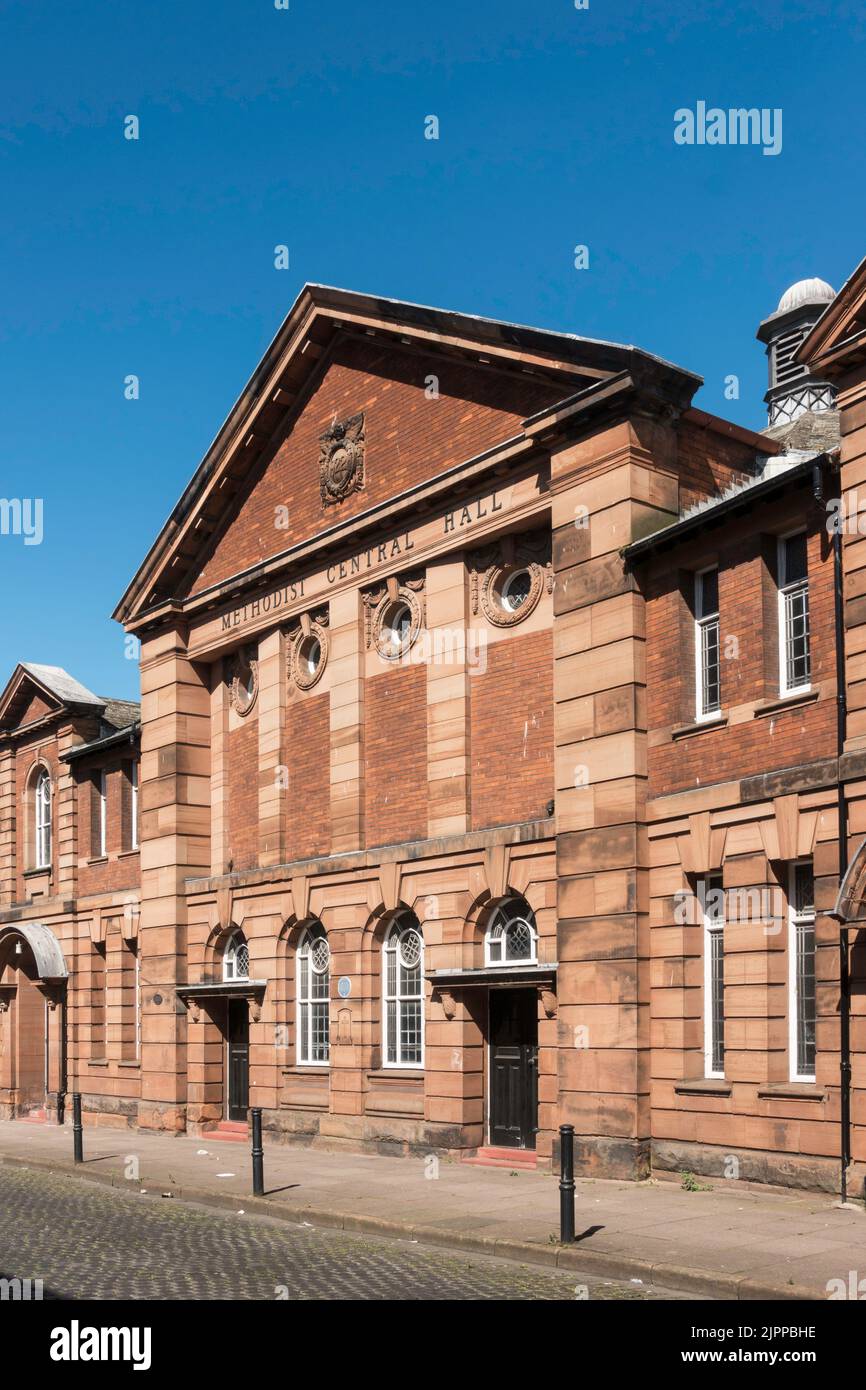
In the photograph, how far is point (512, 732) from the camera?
22.7 m

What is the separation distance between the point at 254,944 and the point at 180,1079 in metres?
3.63

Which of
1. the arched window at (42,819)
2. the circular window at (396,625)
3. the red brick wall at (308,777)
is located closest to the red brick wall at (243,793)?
the red brick wall at (308,777)

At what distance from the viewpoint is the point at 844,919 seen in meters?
16.1

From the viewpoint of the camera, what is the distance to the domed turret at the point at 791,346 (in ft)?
118

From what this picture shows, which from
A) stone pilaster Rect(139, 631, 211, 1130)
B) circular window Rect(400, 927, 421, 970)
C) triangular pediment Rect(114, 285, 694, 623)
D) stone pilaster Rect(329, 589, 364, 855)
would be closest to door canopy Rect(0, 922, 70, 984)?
stone pilaster Rect(139, 631, 211, 1130)

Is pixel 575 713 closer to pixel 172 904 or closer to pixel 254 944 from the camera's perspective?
pixel 254 944

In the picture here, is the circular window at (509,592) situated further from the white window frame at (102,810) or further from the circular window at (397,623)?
the white window frame at (102,810)

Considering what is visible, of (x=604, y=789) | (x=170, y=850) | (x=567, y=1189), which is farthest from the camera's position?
(x=170, y=850)

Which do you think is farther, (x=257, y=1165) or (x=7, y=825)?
(x=7, y=825)

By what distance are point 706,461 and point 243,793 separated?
1190 centimetres

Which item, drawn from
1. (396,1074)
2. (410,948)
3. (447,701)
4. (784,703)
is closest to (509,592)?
(447,701)

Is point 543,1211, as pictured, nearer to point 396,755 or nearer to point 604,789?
point 604,789

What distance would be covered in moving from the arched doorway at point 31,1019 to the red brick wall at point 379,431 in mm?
10315

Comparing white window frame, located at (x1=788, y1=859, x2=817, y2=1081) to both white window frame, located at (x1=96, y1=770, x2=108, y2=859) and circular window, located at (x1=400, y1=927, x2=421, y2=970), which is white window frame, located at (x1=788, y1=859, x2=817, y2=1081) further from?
white window frame, located at (x1=96, y1=770, x2=108, y2=859)
